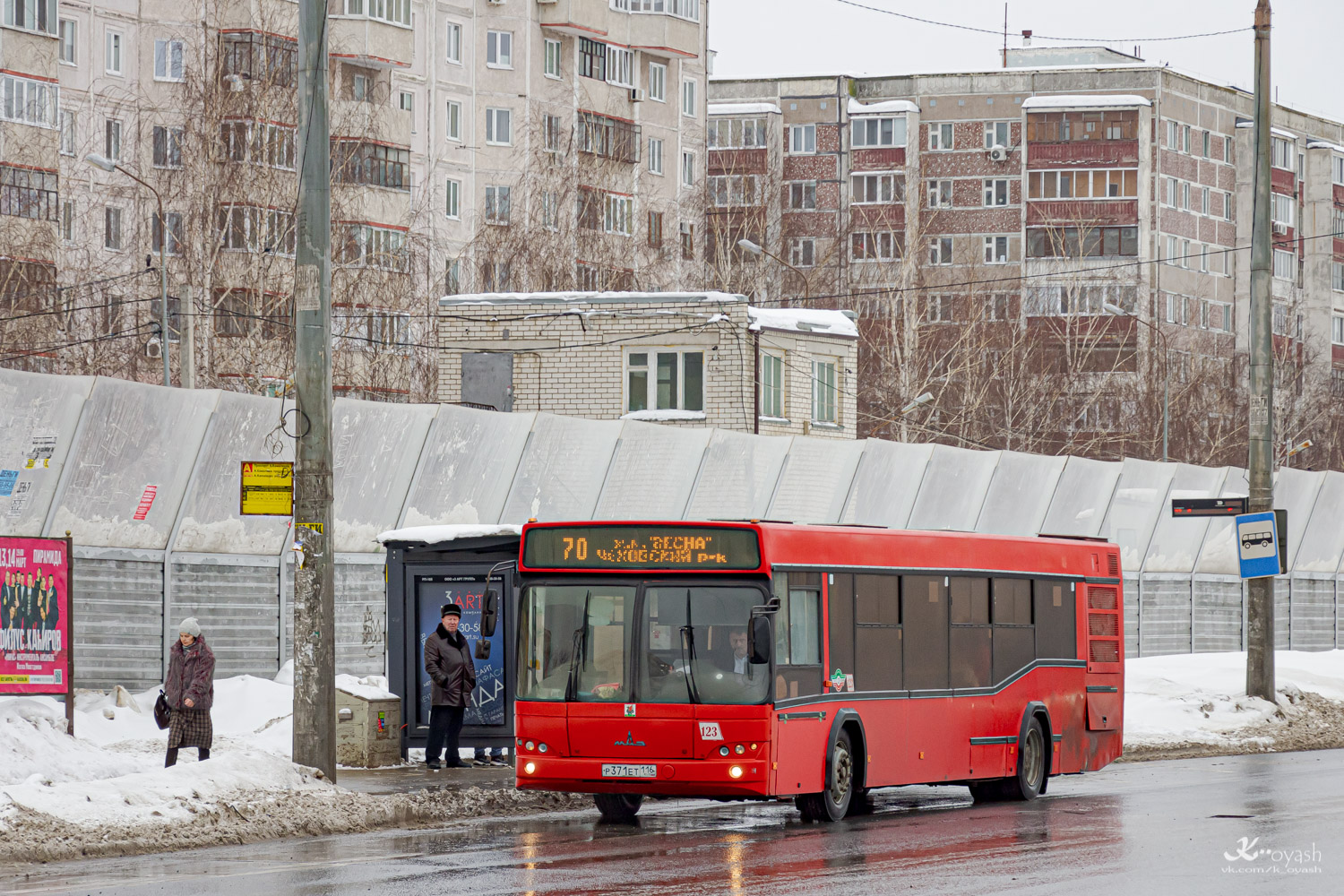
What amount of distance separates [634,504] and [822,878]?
14.3m

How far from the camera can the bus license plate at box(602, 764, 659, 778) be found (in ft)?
50.7

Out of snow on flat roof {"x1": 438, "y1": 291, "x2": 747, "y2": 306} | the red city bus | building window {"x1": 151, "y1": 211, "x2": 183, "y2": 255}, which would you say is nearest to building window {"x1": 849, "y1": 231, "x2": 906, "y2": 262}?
building window {"x1": 151, "y1": 211, "x2": 183, "y2": 255}

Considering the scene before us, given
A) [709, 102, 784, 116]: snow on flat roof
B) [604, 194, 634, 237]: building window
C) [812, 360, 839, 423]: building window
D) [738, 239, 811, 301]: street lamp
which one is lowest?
[812, 360, 839, 423]: building window

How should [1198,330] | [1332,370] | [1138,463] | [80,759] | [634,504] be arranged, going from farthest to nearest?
[1332,370] → [1198,330] → [1138,463] → [634,504] → [80,759]

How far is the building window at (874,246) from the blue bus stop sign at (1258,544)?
203 ft

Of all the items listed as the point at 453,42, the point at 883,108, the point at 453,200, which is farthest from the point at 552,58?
the point at 883,108

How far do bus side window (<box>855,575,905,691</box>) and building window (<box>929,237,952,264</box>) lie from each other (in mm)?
83157

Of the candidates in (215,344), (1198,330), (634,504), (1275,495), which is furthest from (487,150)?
(634,504)

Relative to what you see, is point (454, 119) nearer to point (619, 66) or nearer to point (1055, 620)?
point (619, 66)

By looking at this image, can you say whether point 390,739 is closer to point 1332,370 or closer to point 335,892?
point 335,892

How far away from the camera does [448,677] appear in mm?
19031

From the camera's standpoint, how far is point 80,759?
16.5 meters

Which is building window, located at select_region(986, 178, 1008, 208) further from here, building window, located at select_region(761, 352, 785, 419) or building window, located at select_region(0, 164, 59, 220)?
building window, located at select_region(0, 164, 59, 220)

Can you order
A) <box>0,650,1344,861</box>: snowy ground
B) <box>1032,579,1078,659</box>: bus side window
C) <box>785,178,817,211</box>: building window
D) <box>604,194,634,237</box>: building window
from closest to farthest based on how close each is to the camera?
1. <box>0,650,1344,861</box>: snowy ground
2. <box>1032,579,1078,659</box>: bus side window
3. <box>604,194,634,237</box>: building window
4. <box>785,178,817,211</box>: building window
